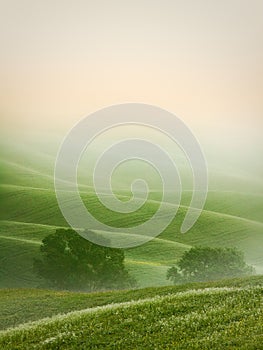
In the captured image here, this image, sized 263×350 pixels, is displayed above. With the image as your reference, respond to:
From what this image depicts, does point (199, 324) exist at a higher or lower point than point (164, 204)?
lower

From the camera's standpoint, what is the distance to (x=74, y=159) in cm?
9744

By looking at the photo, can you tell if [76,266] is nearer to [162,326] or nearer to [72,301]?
[72,301]

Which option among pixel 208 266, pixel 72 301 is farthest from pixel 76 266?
pixel 72 301

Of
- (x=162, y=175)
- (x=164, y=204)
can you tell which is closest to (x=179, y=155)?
(x=162, y=175)

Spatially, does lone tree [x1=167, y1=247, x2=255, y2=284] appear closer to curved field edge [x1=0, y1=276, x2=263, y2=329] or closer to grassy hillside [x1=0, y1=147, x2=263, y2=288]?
grassy hillside [x1=0, y1=147, x2=263, y2=288]

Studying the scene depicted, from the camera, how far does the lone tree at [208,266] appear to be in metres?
59.5

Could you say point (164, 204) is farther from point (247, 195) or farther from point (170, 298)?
point (170, 298)

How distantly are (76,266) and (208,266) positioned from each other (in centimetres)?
1286

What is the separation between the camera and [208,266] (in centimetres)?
6069

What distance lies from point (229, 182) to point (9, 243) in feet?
120

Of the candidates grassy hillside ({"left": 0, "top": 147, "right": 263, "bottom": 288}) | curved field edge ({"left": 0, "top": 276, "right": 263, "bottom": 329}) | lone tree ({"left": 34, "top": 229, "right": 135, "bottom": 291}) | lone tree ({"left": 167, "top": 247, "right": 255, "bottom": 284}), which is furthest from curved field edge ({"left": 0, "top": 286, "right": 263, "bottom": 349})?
grassy hillside ({"left": 0, "top": 147, "right": 263, "bottom": 288})

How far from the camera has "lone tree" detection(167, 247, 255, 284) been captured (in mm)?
59469

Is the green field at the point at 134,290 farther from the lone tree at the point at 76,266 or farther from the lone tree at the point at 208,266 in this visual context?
the lone tree at the point at 208,266

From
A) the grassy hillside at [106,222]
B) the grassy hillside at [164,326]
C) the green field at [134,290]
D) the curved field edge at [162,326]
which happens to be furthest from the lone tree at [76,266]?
the curved field edge at [162,326]
